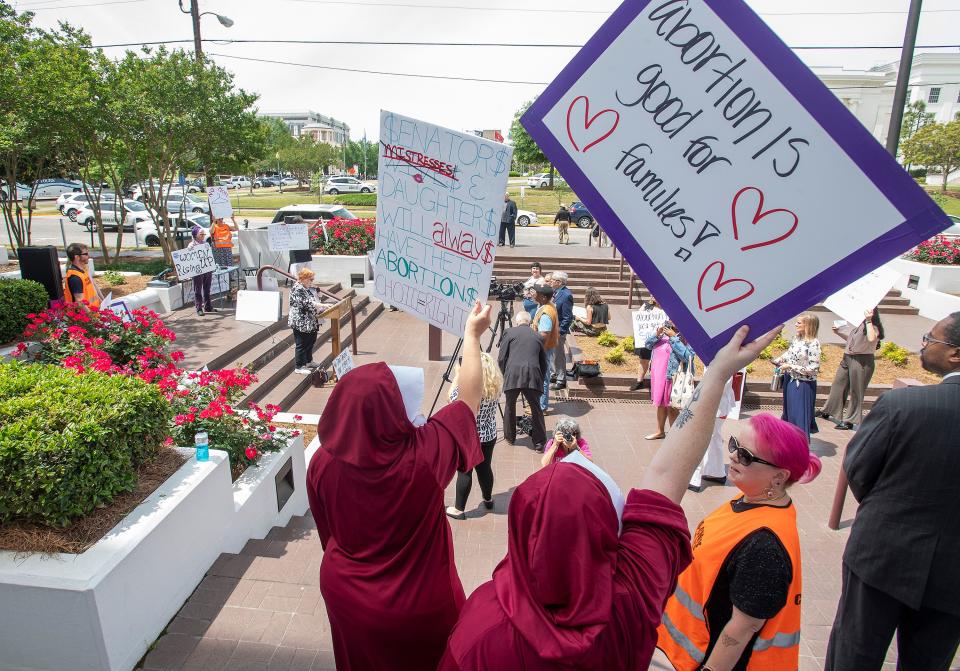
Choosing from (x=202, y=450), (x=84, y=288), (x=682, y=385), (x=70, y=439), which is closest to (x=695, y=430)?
(x=70, y=439)

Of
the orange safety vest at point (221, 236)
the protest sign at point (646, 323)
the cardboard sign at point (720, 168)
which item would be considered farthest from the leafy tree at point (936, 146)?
the cardboard sign at point (720, 168)

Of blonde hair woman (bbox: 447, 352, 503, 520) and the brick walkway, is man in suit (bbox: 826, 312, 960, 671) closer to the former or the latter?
the brick walkway

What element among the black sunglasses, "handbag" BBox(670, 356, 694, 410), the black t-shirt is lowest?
"handbag" BBox(670, 356, 694, 410)

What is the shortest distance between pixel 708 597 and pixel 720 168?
1.67m

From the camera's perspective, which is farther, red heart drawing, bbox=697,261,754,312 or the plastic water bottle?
the plastic water bottle

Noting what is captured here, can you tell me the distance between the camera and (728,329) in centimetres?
185

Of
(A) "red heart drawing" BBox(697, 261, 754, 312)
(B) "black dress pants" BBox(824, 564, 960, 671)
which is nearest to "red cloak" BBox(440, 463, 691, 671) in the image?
(A) "red heart drawing" BBox(697, 261, 754, 312)

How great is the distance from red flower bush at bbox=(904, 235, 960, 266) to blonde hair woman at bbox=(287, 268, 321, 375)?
52.5 ft

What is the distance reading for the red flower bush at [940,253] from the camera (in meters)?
15.9

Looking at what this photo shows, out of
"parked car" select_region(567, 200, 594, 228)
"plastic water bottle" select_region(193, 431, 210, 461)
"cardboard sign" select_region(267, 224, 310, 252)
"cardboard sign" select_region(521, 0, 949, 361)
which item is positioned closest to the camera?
"cardboard sign" select_region(521, 0, 949, 361)

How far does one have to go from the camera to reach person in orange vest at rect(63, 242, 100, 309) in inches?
305

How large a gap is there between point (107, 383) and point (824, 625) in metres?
5.05

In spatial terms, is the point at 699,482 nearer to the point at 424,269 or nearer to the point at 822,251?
the point at 424,269

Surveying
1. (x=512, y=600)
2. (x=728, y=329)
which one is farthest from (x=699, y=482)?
(x=512, y=600)
